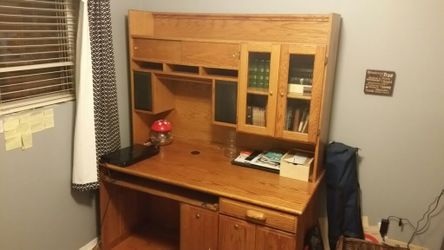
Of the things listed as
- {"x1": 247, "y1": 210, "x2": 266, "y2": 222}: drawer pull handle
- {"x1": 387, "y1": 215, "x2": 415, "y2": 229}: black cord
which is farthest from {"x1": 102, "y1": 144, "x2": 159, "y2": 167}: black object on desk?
{"x1": 387, "y1": 215, "x2": 415, "y2": 229}: black cord

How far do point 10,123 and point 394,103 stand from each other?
2215mm

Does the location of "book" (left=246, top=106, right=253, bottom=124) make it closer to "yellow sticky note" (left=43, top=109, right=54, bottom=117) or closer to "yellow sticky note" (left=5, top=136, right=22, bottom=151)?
"yellow sticky note" (left=43, top=109, right=54, bottom=117)

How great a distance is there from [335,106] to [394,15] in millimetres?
630

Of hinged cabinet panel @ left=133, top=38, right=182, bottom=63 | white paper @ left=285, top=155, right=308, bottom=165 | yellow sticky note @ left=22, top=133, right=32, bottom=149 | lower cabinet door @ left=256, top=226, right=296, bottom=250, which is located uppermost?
hinged cabinet panel @ left=133, top=38, right=182, bottom=63

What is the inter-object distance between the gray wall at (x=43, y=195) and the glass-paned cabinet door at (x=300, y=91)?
135 cm

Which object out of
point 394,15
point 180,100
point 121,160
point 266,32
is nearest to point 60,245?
point 121,160

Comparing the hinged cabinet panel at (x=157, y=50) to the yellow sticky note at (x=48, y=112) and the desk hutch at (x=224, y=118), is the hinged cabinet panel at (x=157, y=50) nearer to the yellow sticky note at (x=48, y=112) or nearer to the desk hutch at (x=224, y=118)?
the desk hutch at (x=224, y=118)

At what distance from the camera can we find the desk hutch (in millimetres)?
1922

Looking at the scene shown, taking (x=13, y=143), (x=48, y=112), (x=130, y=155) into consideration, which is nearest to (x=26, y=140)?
(x=13, y=143)

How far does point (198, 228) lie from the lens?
6.79ft

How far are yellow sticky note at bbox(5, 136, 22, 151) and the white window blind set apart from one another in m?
0.16

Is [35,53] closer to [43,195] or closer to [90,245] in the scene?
[43,195]

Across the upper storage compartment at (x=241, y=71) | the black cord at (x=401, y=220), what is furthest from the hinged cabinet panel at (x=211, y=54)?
the black cord at (x=401, y=220)

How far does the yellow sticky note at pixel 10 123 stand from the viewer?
187 centimetres
